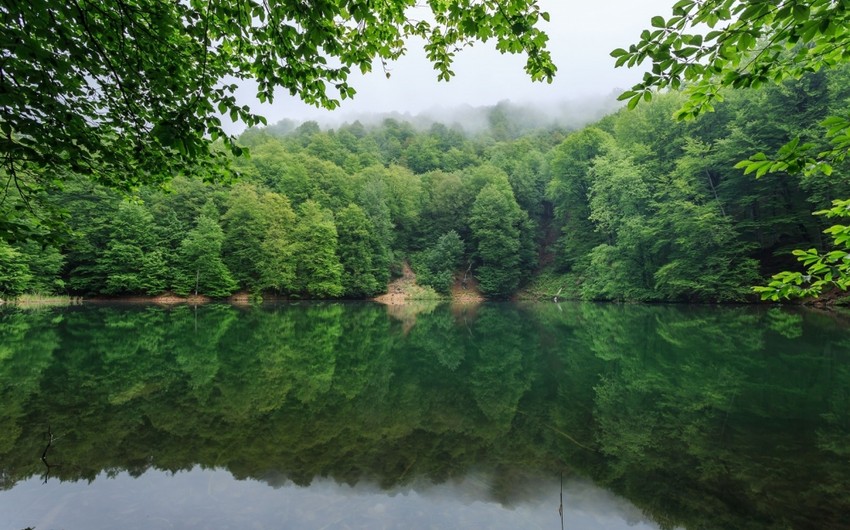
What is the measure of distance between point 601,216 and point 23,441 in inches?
1566

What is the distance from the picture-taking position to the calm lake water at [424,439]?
4.18 meters

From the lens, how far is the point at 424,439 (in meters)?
6.02

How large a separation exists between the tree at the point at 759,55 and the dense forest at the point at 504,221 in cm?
802

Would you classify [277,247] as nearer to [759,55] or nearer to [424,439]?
[424,439]

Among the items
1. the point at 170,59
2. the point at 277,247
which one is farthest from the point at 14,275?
the point at 170,59

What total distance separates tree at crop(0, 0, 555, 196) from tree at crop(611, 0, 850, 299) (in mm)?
Answer: 1629

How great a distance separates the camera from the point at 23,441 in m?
5.45

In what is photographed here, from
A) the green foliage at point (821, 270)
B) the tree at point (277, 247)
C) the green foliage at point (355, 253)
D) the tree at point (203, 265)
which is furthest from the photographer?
the green foliage at point (355, 253)

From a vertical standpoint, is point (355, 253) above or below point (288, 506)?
above

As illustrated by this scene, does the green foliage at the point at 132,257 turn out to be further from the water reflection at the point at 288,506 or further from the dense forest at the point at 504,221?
the water reflection at the point at 288,506

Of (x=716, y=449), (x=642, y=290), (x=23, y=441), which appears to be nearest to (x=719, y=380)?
(x=716, y=449)

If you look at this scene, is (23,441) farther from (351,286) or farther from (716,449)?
(351,286)

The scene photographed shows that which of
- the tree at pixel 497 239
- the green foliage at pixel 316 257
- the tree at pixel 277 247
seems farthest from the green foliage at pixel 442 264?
the tree at pixel 277 247

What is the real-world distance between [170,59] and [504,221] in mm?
47049
